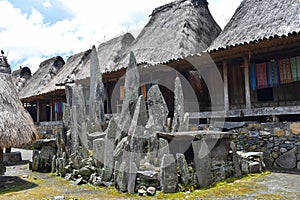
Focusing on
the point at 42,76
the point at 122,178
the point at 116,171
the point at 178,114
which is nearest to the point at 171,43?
the point at 178,114

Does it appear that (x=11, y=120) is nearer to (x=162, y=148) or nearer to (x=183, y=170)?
(x=162, y=148)

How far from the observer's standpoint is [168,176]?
17.3 ft

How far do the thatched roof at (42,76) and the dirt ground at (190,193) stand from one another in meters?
14.2

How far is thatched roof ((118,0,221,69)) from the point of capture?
1127 cm

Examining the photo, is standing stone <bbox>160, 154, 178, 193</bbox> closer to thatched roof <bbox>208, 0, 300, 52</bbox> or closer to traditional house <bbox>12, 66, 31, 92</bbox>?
thatched roof <bbox>208, 0, 300, 52</bbox>

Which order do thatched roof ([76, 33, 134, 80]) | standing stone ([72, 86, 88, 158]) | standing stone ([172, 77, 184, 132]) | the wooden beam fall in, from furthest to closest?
thatched roof ([76, 33, 134, 80]) → the wooden beam → standing stone ([72, 86, 88, 158]) → standing stone ([172, 77, 184, 132])

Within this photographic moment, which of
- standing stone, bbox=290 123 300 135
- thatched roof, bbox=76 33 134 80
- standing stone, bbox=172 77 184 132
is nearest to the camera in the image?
standing stone, bbox=172 77 184 132

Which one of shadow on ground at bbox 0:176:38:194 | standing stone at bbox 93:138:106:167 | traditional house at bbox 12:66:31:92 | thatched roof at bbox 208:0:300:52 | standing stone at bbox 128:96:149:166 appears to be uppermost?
traditional house at bbox 12:66:31:92

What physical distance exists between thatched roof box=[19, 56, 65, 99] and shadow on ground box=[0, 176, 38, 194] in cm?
1309

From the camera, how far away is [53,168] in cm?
812

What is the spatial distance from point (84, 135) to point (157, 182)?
310cm

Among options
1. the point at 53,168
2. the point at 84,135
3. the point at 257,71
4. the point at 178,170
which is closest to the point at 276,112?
the point at 257,71

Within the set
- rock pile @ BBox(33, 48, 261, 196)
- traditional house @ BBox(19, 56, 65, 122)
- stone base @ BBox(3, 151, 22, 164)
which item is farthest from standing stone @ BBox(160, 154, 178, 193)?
traditional house @ BBox(19, 56, 65, 122)

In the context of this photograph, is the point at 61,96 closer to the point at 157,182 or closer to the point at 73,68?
the point at 73,68
